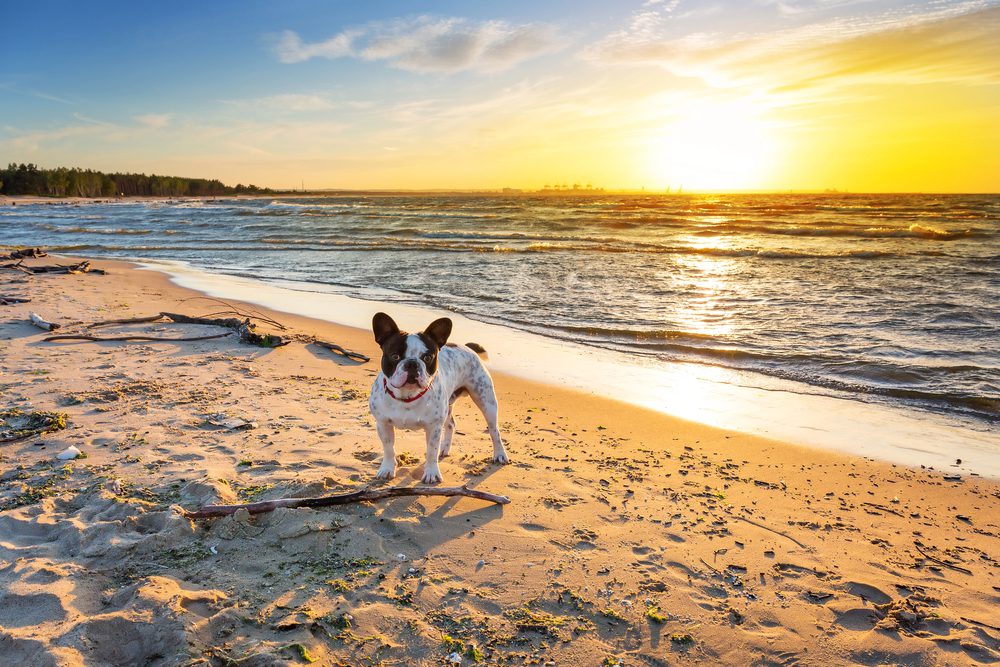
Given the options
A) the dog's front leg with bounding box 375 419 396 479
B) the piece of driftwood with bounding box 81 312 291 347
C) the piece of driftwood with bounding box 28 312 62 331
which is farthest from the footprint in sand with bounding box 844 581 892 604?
the piece of driftwood with bounding box 28 312 62 331

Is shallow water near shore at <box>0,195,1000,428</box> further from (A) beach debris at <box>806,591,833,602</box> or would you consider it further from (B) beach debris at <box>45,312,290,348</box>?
(A) beach debris at <box>806,591,833,602</box>

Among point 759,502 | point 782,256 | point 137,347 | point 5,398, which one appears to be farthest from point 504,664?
point 782,256

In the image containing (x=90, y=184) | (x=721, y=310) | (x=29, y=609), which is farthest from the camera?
(x=90, y=184)

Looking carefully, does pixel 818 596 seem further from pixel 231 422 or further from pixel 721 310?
pixel 721 310

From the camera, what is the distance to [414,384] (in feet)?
14.0

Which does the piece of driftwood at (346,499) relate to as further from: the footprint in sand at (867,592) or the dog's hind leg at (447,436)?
the footprint in sand at (867,592)

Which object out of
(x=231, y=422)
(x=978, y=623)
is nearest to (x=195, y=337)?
(x=231, y=422)

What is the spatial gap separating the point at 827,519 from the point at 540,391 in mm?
3914

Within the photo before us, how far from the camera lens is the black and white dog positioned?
4328 mm

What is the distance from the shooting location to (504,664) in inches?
113

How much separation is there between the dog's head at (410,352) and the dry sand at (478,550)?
3.10 ft

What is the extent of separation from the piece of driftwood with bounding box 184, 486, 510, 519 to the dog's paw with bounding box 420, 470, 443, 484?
34 cm

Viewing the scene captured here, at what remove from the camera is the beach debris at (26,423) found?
16.8 feet

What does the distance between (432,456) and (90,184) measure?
142 metres
